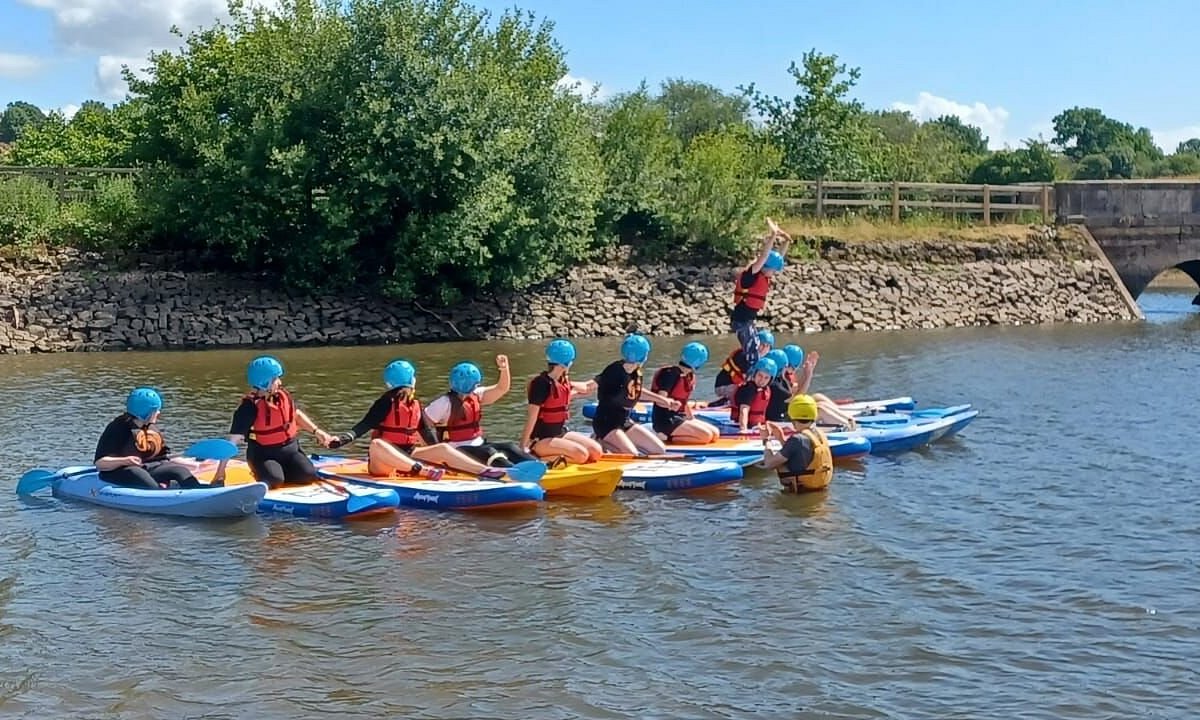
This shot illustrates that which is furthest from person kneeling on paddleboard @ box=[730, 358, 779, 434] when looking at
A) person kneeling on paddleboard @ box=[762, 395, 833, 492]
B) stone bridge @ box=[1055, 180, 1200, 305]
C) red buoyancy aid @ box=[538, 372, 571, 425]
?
stone bridge @ box=[1055, 180, 1200, 305]

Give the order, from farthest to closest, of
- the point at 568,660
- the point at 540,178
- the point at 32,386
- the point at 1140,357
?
the point at 540,178 < the point at 1140,357 < the point at 32,386 < the point at 568,660

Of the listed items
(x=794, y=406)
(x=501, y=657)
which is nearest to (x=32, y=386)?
(x=794, y=406)

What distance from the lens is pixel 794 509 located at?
38.3 feet

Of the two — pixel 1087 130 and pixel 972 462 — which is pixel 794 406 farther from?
pixel 1087 130

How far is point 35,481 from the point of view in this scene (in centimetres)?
1209

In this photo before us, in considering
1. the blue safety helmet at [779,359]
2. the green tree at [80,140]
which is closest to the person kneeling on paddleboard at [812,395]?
the blue safety helmet at [779,359]

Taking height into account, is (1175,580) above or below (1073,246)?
below

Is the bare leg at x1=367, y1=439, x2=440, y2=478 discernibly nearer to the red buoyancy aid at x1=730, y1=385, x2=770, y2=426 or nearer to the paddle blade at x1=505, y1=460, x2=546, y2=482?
the paddle blade at x1=505, y1=460, x2=546, y2=482

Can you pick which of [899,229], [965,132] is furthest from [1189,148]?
[899,229]

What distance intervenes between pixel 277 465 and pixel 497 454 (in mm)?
1899

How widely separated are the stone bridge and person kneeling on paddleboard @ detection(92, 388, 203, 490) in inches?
1150

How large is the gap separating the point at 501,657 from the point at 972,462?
7385 mm

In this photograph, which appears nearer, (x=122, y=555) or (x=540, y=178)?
(x=122, y=555)

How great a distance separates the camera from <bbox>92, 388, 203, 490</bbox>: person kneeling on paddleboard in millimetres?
11547
